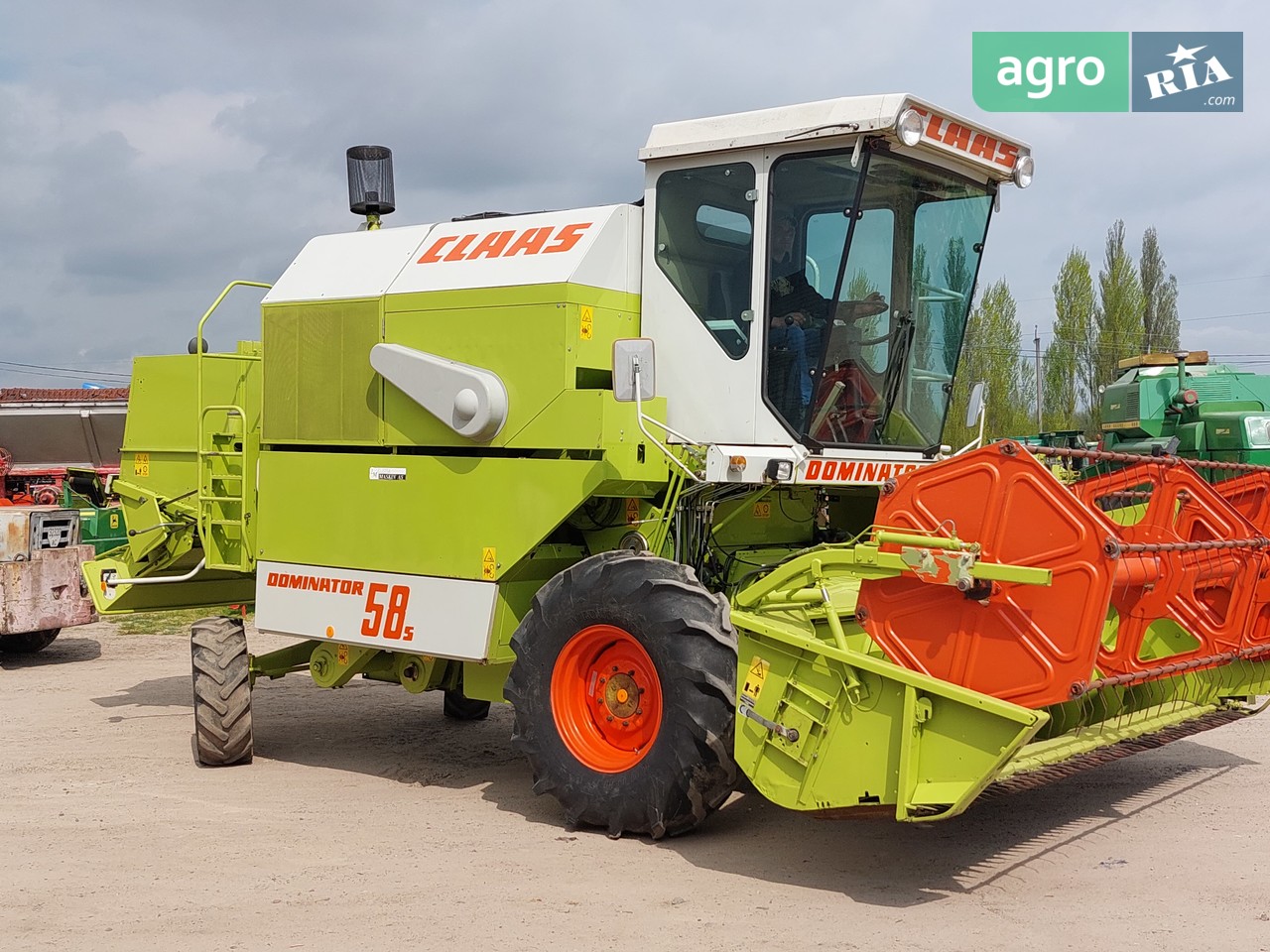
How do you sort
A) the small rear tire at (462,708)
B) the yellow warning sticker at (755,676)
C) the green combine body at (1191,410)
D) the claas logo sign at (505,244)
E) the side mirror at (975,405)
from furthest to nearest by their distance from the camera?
the green combine body at (1191,410)
the small rear tire at (462,708)
the side mirror at (975,405)
the claas logo sign at (505,244)
the yellow warning sticker at (755,676)

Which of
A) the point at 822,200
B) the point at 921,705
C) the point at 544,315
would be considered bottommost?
the point at 921,705

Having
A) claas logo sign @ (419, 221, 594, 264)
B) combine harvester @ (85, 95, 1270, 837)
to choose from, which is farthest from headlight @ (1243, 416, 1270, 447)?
claas logo sign @ (419, 221, 594, 264)

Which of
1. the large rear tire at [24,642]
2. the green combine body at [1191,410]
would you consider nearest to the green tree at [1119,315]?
the green combine body at [1191,410]

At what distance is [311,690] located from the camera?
1044 cm

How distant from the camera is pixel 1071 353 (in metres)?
37.5

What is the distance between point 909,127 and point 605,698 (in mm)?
2999

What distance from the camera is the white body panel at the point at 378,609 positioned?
21.8 feet

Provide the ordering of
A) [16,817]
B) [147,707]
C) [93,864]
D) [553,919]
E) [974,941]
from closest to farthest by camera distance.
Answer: [974,941], [553,919], [93,864], [16,817], [147,707]

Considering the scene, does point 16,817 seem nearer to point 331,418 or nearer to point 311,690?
point 331,418

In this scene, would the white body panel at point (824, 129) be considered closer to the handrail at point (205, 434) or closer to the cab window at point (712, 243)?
the cab window at point (712, 243)

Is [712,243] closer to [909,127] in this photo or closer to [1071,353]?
[909,127]

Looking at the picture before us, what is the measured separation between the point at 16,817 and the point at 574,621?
117 inches

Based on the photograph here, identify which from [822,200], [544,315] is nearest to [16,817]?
[544,315]

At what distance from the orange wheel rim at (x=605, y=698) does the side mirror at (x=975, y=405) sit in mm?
2580
